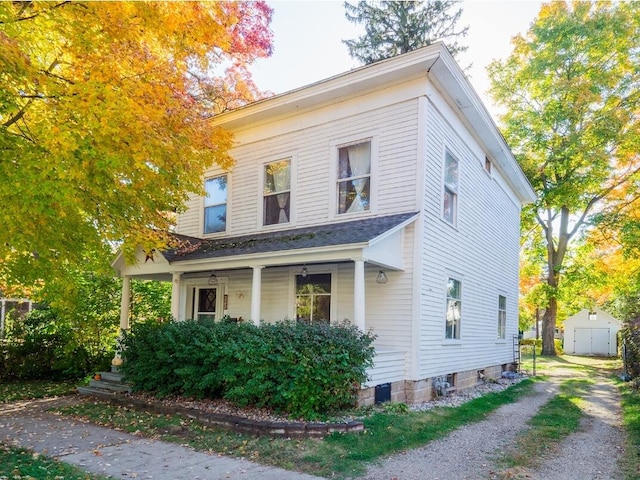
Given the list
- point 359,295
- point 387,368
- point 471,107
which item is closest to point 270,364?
Result: point 359,295

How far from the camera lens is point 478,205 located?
13383mm

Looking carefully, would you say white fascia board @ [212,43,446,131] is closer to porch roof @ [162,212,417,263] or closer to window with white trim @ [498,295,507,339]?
porch roof @ [162,212,417,263]

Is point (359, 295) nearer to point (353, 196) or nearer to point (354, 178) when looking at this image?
point (353, 196)

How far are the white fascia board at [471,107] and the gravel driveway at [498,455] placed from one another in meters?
6.77

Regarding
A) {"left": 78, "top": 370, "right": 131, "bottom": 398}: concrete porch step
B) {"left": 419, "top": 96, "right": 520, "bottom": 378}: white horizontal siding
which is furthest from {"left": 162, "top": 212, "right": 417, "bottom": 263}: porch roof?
{"left": 78, "top": 370, "right": 131, "bottom": 398}: concrete porch step

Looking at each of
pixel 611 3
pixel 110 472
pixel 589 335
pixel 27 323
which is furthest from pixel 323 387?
pixel 589 335

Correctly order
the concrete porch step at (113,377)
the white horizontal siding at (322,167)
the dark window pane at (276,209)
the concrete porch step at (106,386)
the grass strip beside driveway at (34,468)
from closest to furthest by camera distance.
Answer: the grass strip beside driveway at (34,468) < the white horizontal siding at (322,167) < the concrete porch step at (106,386) < the concrete porch step at (113,377) < the dark window pane at (276,209)

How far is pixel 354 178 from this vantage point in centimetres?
1062

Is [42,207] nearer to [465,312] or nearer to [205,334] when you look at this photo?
[205,334]

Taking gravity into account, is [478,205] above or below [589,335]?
above

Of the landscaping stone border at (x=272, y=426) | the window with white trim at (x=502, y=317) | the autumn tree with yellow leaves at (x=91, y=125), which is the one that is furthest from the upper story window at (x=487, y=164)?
the landscaping stone border at (x=272, y=426)

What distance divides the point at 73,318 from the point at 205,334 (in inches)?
186

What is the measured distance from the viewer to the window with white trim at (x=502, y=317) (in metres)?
15.7

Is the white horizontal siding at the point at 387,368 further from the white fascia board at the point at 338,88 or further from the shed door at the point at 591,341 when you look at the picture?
the shed door at the point at 591,341
